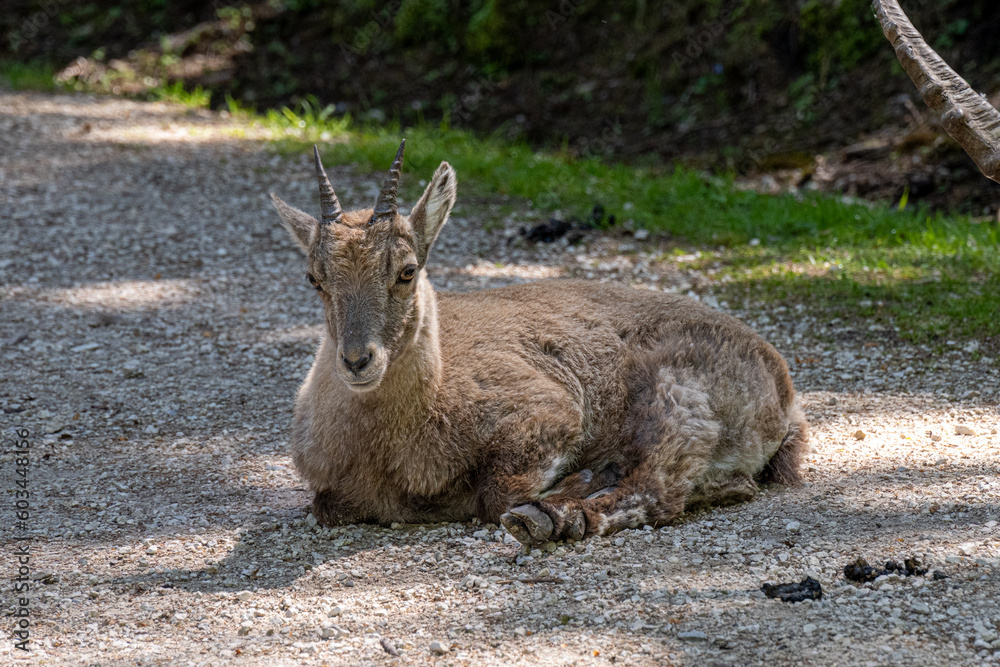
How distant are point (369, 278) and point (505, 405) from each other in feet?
3.74

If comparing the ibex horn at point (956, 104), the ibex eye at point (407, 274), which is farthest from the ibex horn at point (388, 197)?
the ibex horn at point (956, 104)

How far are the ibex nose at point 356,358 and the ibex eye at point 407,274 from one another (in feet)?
1.77

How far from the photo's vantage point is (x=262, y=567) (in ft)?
16.7

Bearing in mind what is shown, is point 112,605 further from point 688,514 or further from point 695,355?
point 695,355

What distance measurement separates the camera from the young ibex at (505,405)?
531 cm

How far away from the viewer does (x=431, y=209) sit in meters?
5.67

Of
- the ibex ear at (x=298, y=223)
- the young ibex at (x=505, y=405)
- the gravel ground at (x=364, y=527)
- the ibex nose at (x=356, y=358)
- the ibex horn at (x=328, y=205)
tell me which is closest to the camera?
the gravel ground at (x=364, y=527)

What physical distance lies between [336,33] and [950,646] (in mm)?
17938

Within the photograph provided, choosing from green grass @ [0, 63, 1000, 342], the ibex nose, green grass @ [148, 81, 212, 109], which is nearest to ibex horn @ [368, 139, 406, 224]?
the ibex nose

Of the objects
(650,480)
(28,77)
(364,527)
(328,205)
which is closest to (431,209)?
(328,205)

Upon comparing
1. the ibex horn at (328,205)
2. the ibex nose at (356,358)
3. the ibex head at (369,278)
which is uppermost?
the ibex horn at (328,205)

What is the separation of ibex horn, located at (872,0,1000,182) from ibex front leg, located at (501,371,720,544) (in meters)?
2.11

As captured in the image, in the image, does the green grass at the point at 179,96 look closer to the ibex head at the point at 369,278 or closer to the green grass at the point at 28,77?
the green grass at the point at 28,77

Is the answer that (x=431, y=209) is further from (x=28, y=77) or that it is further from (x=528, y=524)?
(x=28, y=77)
